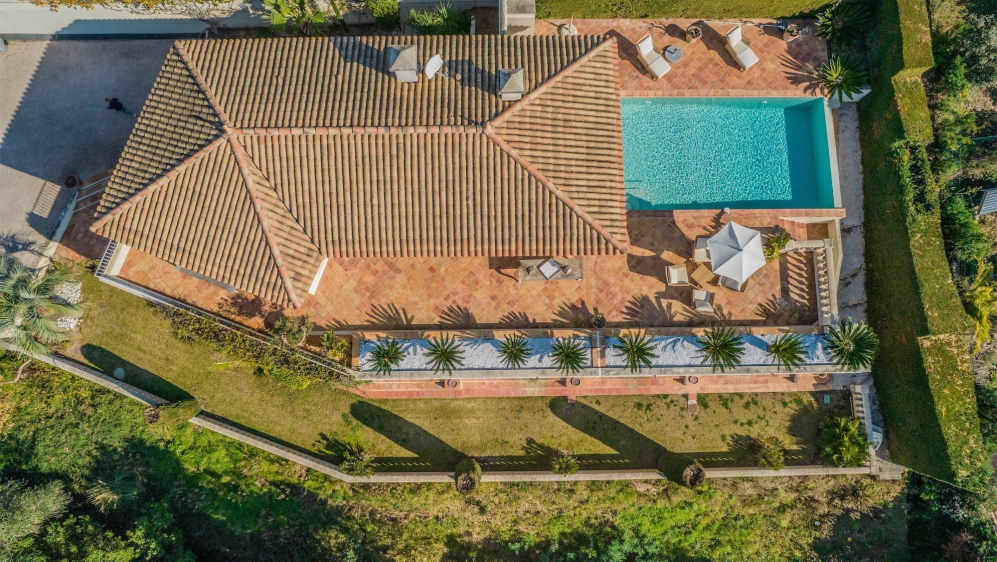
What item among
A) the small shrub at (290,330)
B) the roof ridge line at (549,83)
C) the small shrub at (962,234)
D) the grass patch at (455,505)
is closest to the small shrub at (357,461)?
the grass patch at (455,505)

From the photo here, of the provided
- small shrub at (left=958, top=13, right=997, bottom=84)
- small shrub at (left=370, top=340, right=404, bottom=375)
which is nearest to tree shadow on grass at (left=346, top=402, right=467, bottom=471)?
small shrub at (left=370, top=340, right=404, bottom=375)

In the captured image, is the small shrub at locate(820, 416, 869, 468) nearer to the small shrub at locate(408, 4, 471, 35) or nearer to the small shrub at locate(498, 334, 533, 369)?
the small shrub at locate(498, 334, 533, 369)

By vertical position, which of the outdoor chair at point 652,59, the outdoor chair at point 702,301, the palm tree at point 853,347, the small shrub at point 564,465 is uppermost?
the outdoor chair at point 652,59

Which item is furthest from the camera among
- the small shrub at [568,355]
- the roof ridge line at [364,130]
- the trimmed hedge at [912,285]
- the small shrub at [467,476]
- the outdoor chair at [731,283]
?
the outdoor chair at [731,283]

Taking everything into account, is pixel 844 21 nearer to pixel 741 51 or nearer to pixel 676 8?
pixel 741 51

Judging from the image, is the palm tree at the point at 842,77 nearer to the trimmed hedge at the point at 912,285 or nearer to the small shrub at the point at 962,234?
the trimmed hedge at the point at 912,285

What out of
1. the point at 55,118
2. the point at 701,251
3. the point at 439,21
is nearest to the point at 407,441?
the point at 701,251

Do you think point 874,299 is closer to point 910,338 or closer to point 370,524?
point 910,338
